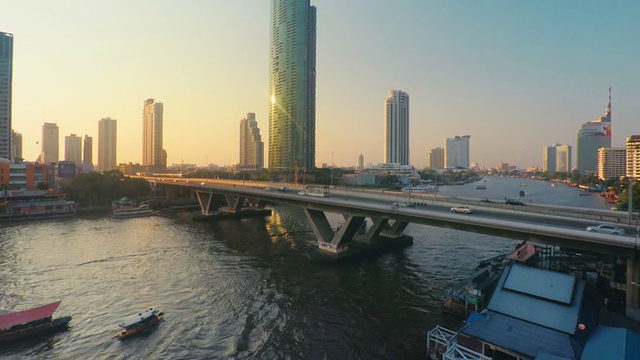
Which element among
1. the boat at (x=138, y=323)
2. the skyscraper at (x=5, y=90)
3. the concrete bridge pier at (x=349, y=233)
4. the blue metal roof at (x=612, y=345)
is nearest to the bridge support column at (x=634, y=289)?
the blue metal roof at (x=612, y=345)

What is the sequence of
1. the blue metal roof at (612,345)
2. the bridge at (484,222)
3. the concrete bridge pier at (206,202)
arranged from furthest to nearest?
the concrete bridge pier at (206,202) < the bridge at (484,222) < the blue metal roof at (612,345)

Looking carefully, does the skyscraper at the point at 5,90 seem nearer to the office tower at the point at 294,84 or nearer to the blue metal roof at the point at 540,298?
the office tower at the point at 294,84

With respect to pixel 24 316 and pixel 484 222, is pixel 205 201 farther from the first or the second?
pixel 484 222

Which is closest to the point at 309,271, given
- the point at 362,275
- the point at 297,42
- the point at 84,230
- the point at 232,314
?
the point at 362,275

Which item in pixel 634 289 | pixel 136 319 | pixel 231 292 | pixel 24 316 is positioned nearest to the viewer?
pixel 634 289

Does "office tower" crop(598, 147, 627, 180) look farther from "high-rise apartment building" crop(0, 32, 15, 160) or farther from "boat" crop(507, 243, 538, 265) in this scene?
"high-rise apartment building" crop(0, 32, 15, 160)

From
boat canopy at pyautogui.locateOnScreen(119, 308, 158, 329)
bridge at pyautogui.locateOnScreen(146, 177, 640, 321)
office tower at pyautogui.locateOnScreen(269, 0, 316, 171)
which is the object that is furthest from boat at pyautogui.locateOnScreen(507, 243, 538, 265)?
office tower at pyautogui.locateOnScreen(269, 0, 316, 171)

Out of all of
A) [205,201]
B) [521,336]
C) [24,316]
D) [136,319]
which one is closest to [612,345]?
[521,336]
